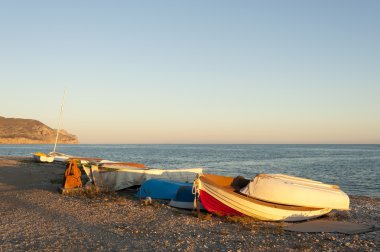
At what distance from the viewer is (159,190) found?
17.7m

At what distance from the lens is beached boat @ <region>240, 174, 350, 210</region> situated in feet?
45.3

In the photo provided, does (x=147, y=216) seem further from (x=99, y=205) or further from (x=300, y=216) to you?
(x=300, y=216)

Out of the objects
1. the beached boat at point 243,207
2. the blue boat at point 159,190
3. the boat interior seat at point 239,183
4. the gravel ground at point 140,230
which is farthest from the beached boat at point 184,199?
the boat interior seat at point 239,183

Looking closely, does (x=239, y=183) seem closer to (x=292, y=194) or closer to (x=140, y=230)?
(x=292, y=194)

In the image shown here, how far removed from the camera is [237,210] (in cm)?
1366

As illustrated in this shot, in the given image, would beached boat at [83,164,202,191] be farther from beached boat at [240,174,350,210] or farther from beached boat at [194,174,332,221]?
beached boat at [240,174,350,210]

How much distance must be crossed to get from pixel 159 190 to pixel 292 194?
21.7 feet

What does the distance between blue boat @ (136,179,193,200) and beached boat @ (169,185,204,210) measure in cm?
103

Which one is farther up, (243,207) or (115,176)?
(243,207)

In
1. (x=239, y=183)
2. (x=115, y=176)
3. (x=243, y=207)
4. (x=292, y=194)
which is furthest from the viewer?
(x=115, y=176)

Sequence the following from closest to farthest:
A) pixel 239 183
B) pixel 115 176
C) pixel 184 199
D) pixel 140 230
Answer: pixel 140 230 → pixel 184 199 → pixel 239 183 → pixel 115 176

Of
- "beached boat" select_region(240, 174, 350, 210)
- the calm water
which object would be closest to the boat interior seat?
"beached boat" select_region(240, 174, 350, 210)

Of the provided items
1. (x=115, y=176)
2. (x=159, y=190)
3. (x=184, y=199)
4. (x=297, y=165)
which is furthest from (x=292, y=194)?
(x=297, y=165)

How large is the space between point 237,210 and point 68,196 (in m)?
8.65
